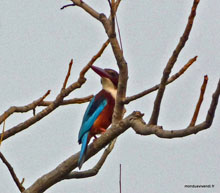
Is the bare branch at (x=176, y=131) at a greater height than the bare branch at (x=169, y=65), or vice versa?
the bare branch at (x=169, y=65)

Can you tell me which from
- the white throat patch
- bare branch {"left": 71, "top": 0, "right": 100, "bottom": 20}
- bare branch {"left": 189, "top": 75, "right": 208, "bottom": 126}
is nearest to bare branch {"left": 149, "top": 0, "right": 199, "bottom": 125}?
bare branch {"left": 189, "top": 75, "right": 208, "bottom": 126}

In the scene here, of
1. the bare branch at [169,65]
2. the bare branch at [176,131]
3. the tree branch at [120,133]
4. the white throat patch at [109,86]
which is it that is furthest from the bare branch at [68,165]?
the white throat patch at [109,86]

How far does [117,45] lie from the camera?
12.4ft

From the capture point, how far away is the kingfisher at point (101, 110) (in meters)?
6.10

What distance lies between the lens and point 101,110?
244 inches

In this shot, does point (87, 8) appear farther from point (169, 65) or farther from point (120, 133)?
point (169, 65)

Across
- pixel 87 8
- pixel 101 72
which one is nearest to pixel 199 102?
pixel 87 8

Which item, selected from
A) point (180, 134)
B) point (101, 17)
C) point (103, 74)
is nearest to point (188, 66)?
point (180, 134)

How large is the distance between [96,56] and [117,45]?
50 centimetres

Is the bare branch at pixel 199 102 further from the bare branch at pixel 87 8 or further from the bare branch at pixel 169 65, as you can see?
the bare branch at pixel 87 8

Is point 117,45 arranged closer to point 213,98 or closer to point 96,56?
point 96,56

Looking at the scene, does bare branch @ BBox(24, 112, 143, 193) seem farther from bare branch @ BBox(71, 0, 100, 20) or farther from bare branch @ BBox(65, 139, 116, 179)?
bare branch @ BBox(71, 0, 100, 20)

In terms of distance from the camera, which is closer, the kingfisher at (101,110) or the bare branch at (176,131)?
the bare branch at (176,131)

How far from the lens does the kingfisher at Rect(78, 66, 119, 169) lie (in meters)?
6.10
